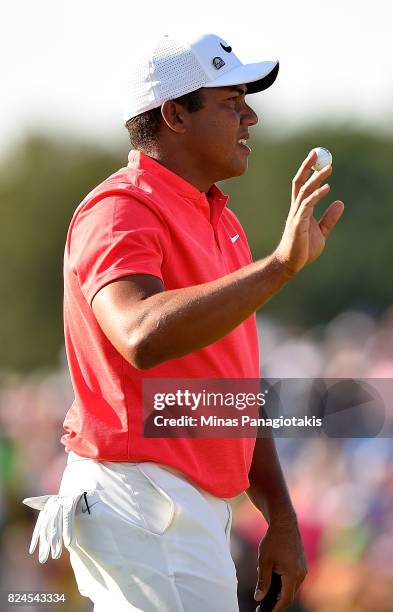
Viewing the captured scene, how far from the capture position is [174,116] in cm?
406

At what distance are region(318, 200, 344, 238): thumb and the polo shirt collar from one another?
623 mm

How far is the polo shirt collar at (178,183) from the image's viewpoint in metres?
3.95

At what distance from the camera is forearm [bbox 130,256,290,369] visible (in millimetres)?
3271

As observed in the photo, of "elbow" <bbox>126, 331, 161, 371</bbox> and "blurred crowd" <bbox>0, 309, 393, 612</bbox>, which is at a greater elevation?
"elbow" <bbox>126, 331, 161, 371</bbox>

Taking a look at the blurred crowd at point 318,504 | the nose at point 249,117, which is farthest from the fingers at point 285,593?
the blurred crowd at point 318,504

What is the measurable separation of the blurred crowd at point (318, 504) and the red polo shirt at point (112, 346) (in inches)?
109

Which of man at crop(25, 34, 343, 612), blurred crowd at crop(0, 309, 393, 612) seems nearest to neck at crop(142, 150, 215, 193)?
man at crop(25, 34, 343, 612)

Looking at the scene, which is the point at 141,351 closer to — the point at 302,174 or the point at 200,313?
the point at 200,313

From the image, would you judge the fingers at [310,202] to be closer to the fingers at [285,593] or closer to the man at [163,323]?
the man at [163,323]

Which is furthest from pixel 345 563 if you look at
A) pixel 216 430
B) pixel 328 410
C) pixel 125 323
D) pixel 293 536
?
pixel 125 323

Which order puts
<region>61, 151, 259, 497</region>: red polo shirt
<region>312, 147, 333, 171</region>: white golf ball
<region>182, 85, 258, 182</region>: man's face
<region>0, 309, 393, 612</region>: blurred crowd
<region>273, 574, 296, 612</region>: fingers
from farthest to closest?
<region>0, 309, 393, 612</region>: blurred crowd < <region>273, 574, 296, 612</region>: fingers < <region>182, 85, 258, 182</region>: man's face < <region>61, 151, 259, 497</region>: red polo shirt < <region>312, 147, 333, 171</region>: white golf ball

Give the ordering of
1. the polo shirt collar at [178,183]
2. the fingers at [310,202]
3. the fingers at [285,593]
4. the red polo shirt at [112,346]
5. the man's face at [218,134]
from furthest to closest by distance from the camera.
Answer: the fingers at [285,593] < the man's face at [218,134] < the polo shirt collar at [178,183] < the red polo shirt at [112,346] < the fingers at [310,202]

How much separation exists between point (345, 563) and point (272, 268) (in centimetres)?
358

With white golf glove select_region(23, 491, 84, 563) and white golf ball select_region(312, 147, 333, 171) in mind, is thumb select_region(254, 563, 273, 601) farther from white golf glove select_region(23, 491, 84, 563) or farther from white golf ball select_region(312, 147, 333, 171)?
white golf ball select_region(312, 147, 333, 171)
